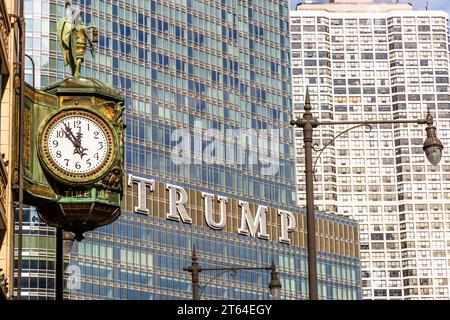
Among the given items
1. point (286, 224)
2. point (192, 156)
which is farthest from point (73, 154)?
point (286, 224)

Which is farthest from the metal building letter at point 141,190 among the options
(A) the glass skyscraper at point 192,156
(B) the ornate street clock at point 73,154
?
(B) the ornate street clock at point 73,154

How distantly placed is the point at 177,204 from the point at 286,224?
18.2 m

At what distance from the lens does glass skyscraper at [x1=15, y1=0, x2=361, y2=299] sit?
451 ft

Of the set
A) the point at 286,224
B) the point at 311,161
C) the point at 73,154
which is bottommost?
the point at 73,154

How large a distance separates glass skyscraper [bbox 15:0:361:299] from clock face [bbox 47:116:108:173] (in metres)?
102

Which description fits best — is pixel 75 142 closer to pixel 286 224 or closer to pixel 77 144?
pixel 77 144

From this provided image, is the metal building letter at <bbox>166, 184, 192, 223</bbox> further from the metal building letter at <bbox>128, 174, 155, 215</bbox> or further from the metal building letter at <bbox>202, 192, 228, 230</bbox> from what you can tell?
the metal building letter at <bbox>128, 174, 155, 215</bbox>

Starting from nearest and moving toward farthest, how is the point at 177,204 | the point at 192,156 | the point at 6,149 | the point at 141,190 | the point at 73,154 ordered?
the point at 73,154 < the point at 6,149 < the point at 141,190 < the point at 177,204 < the point at 192,156

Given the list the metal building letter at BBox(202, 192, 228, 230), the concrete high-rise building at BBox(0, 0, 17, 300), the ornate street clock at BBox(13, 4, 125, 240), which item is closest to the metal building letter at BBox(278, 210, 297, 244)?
the metal building letter at BBox(202, 192, 228, 230)

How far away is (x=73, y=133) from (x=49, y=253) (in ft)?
348

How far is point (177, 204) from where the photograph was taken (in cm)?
14838

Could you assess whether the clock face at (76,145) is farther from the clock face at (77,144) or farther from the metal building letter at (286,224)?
the metal building letter at (286,224)

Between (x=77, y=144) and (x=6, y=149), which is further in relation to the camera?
(x=6, y=149)

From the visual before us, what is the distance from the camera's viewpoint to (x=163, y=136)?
147 m
